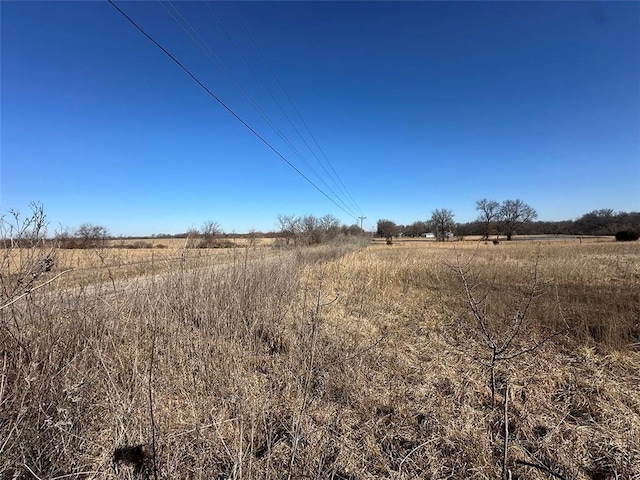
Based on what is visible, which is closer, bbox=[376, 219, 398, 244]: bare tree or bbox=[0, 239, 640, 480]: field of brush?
bbox=[0, 239, 640, 480]: field of brush

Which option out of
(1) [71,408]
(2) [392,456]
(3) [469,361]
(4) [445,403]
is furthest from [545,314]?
(1) [71,408]

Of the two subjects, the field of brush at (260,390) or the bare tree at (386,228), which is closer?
the field of brush at (260,390)

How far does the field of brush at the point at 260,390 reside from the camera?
2.34 meters

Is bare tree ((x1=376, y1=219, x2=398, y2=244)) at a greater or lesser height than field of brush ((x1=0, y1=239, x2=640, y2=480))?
greater

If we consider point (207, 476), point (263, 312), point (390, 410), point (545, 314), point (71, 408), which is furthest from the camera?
point (545, 314)

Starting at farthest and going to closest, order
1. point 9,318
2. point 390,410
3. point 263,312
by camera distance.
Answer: point 263,312
point 390,410
point 9,318

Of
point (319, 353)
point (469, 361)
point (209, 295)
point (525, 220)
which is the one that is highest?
point (525, 220)

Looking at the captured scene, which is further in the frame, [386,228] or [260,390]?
[386,228]

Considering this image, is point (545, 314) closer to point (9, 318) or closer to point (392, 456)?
point (392, 456)

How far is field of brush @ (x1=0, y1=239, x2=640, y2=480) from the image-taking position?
2.34m

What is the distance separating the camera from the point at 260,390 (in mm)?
3627

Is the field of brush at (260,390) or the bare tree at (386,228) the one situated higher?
the bare tree at (386,228)

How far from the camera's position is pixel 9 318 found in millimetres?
2795

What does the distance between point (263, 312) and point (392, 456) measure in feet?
10.2
